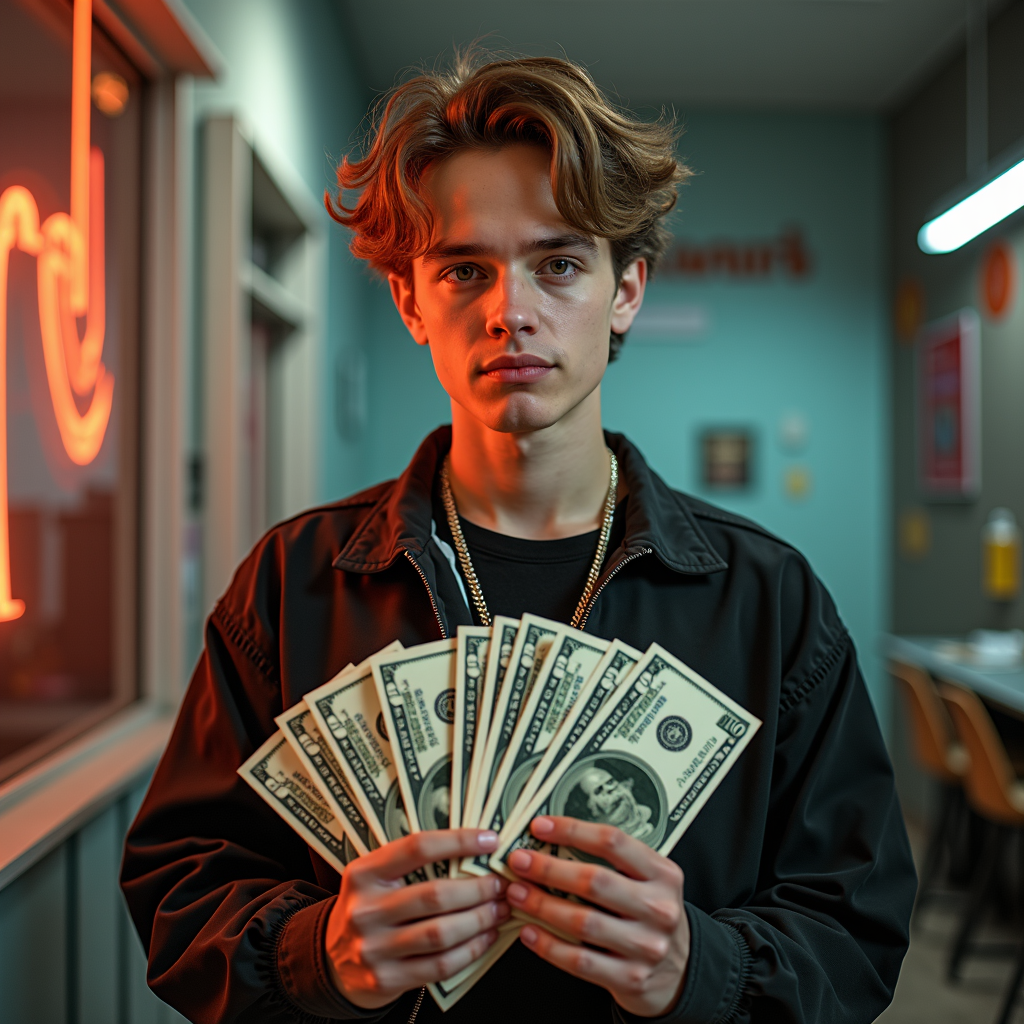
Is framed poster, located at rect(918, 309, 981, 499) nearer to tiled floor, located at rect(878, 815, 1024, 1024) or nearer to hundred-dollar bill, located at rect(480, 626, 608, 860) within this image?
tiled floor, located at rect(878, 815, 1024, 1024)

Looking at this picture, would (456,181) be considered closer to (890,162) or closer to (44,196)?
(44,196)

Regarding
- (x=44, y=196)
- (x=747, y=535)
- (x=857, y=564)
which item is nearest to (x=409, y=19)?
(x=44, y=196)

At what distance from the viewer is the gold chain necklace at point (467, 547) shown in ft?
3.58

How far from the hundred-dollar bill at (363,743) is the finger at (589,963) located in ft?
0.52

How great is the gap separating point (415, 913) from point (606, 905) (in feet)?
0.52

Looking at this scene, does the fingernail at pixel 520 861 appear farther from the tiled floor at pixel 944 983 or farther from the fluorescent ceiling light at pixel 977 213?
the fluorescent ceiling light at pixel 977 213

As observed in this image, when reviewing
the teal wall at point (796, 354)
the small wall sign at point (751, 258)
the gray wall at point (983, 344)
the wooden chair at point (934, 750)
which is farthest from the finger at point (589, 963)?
the small wall sign at point (751, 258)

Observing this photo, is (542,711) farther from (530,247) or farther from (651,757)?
(530,247)

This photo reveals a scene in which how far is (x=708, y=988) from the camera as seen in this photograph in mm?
876

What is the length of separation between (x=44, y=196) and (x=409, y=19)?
10.4 feet

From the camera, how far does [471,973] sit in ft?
2.83

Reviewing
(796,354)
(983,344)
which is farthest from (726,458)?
(983,344)

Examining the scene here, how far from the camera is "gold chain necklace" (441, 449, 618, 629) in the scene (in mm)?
1090

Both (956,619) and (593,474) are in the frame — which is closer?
(593,474)
